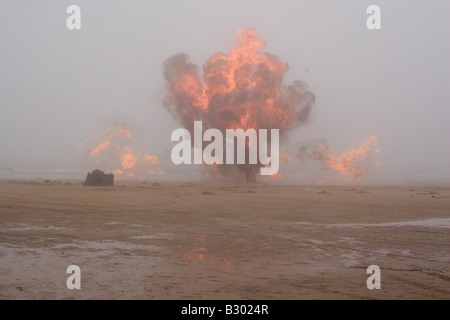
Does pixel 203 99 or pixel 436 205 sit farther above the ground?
pixel 203 99

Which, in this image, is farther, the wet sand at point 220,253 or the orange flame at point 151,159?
the orange flame at point 151,159

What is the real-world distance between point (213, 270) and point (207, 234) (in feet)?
16.2

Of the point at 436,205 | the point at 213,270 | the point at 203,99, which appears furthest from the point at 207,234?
the point at 203,99

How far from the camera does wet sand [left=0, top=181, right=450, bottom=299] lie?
24.7 ft

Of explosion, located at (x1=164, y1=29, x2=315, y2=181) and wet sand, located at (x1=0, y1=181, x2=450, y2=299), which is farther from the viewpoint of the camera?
explosion, located at (x1=164, y1=29, x2=315, y2=181)

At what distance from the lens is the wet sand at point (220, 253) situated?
24.7 feet

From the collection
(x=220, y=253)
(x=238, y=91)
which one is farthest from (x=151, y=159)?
(x=220, y=253)

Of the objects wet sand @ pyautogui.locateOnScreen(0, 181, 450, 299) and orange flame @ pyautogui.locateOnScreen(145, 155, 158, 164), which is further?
orange flame @ pyautogui.locateOnScreen(145, 155, 158, 164)

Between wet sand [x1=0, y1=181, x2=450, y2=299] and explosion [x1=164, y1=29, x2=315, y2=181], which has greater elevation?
explosion [x1=164, y1=29, x2=315, y2=181]

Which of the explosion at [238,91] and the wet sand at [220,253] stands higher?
the explosion at [238,91]

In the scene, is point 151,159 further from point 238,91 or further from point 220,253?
point 220,253

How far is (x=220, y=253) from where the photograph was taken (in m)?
10.8
